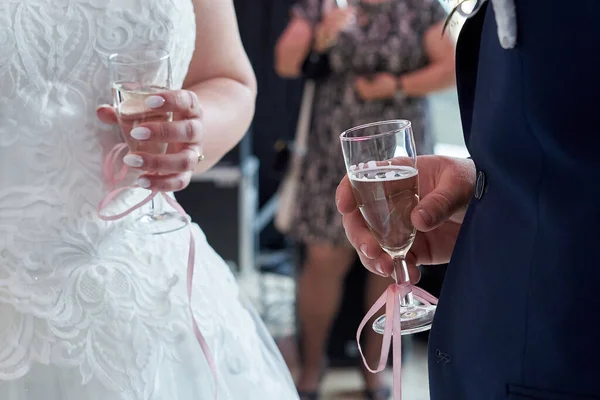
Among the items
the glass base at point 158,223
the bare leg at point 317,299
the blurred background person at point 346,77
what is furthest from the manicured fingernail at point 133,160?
the bare leg at point 317,299

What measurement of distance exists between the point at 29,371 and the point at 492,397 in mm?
667

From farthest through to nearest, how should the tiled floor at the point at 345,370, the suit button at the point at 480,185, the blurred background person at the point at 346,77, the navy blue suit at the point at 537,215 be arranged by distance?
1. the tiled floor at the point at 345,370
2. the blurred background person at the point at 346,77
3. the suit button at the point at 480,185
4. the navy blue suit at the point at 537,215

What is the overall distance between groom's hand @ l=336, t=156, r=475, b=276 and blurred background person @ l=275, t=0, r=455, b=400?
200 cm

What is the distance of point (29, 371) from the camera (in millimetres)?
1172

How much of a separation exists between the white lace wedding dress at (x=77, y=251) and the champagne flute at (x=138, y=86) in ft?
0.20

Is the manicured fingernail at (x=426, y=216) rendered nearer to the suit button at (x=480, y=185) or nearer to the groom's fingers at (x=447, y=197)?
the groom's fingers at (x=447, y=197)

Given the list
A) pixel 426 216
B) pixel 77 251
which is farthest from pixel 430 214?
pixel 77 251

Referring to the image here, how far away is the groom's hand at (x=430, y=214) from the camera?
100 cm

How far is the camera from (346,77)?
3178 mm

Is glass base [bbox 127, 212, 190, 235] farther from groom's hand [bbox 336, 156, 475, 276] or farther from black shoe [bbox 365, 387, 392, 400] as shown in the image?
black shoe [bbox 365, 387, 392, 400]

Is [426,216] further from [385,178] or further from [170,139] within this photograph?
[170,139]

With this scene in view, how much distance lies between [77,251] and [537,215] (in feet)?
2.36

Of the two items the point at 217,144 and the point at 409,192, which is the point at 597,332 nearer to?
the point at 409,192

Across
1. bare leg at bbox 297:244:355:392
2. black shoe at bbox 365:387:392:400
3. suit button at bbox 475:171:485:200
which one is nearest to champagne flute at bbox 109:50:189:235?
suit button at bbox 475:171:485:200
